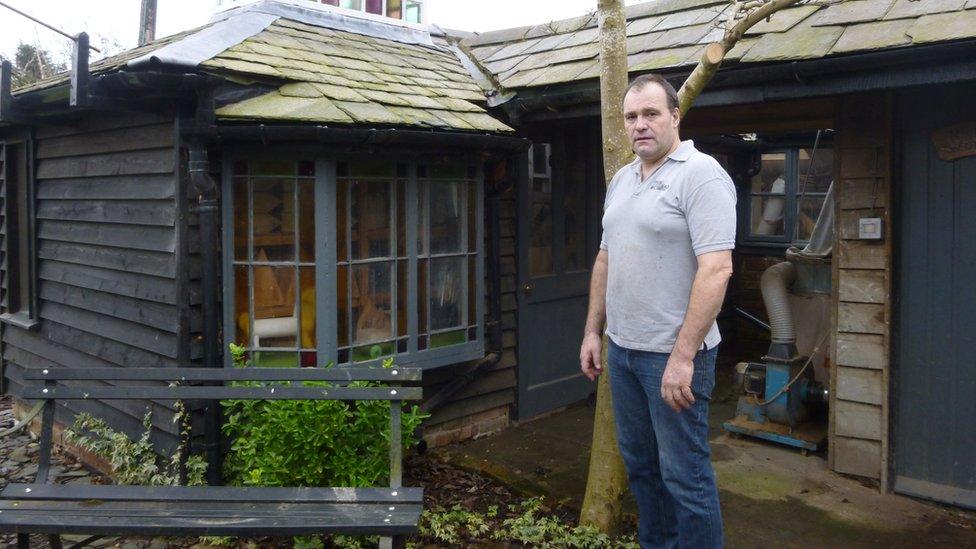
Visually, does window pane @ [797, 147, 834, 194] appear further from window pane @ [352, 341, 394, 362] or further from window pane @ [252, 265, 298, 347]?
window pane @ [252, 265, 298, 347]

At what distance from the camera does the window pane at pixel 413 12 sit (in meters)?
6.81

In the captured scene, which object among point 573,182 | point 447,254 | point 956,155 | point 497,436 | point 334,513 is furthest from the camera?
point 573,182

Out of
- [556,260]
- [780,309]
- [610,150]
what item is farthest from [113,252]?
[780,309]

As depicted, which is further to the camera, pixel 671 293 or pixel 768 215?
pixel 768 215

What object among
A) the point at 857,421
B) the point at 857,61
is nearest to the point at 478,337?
the point at 857,421

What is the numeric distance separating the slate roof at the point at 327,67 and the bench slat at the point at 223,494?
6.65ft

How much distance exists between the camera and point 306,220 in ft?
15.8

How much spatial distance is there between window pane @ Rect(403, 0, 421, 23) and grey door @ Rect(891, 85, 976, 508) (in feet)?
13.0

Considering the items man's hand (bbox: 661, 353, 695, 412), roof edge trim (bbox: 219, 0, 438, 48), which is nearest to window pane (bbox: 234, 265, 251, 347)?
roof edge trim (bbox: 219, 0, 438, 48)

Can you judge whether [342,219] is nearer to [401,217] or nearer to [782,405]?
[401,217]

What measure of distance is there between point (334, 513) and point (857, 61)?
3333 mm

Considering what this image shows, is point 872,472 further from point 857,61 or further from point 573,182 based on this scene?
point 573,182

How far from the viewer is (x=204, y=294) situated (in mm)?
4656

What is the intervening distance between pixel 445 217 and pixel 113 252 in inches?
90.0
